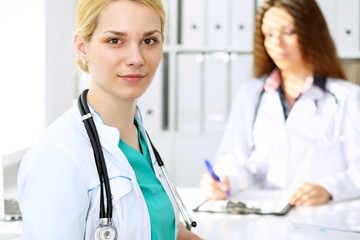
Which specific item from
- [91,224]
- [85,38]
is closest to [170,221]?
[91,224]

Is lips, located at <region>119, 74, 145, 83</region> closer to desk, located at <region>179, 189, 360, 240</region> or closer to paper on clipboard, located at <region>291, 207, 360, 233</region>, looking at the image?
desk, located at <region>179, 189, 360, 240</region>

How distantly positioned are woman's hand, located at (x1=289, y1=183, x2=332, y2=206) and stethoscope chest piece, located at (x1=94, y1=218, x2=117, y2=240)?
0.84 meters

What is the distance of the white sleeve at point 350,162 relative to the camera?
5.37 ft

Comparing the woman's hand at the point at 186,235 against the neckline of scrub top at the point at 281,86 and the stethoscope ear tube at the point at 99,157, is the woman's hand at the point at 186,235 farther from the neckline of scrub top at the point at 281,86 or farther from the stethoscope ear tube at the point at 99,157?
the neckline of scrub top at the point at 281,86

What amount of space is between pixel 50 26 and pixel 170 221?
1.21 metres

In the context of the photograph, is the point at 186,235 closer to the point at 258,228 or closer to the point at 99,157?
the point at 258,228

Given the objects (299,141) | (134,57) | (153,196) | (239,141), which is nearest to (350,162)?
(299,141)

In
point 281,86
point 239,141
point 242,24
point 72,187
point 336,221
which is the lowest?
point 336,221

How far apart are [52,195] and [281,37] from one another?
56.7 inches

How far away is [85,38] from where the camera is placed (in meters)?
0.97

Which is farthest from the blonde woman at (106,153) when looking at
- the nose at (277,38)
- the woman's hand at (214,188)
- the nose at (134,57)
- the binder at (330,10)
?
the binder at (330,10)

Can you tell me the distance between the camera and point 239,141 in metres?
1.98

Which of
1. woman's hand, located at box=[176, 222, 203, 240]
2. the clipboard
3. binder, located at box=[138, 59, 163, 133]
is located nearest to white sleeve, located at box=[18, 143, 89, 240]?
woman's hand, located at box=[176, 222, 203, 240]

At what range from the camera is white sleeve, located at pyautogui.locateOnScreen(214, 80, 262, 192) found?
1.83m
